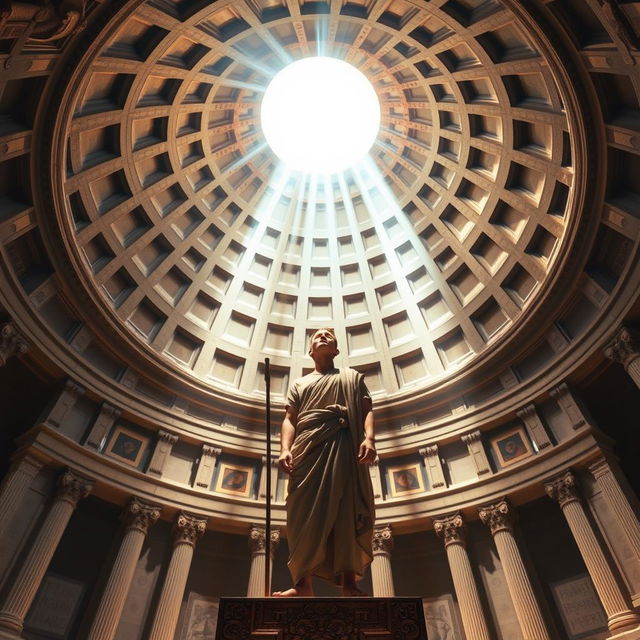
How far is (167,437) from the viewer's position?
64.4ft

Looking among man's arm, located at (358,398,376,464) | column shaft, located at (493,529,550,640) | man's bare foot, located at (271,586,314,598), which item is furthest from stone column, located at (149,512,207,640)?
man's arm, located at (358,398,376,464)

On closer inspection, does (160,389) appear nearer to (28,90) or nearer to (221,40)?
(28,90)

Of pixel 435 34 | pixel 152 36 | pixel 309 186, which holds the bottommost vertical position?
pixel 152 36

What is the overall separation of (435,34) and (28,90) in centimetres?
1505

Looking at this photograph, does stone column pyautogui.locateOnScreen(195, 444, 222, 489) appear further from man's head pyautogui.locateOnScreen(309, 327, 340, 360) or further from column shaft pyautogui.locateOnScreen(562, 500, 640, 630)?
column shaft pyautogui.locateOnScreen(562, 500, 640, 630)

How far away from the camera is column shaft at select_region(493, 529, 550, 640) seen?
14295mm

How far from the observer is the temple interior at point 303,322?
14.4 metres

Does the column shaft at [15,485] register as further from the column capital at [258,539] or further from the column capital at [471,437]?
the column capital at [471,437]

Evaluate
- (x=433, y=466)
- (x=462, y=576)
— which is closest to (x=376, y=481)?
(x=433, y=466)

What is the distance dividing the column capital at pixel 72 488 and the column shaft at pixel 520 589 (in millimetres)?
14504

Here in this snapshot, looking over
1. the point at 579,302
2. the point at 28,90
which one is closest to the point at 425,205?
the point at 579,302

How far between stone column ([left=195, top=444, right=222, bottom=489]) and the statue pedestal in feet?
49.9

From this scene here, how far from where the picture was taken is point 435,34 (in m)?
19.1

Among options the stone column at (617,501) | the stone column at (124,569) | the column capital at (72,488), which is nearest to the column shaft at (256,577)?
the stone column at (124,569)
